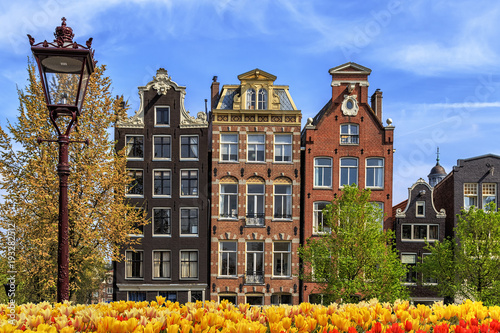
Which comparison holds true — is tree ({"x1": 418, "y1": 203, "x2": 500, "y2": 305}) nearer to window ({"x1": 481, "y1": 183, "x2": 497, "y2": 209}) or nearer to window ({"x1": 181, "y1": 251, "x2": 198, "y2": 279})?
window ({"x1": 481, "y1": 183, "x2": 497, "y2": 209})

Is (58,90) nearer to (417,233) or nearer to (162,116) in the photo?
(162,116)

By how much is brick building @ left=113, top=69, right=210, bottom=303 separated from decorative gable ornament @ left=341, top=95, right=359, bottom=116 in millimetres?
10051

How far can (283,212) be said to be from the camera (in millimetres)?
35812

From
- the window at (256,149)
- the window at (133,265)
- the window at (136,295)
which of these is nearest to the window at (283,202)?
the window at (256,149)

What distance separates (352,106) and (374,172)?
16.4 feet

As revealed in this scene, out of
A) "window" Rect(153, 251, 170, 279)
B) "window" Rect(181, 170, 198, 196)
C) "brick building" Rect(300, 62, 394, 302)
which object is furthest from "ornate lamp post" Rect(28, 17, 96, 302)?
"brick building" Rect(300, 62, 394, 302)

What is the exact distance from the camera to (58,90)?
373 inches

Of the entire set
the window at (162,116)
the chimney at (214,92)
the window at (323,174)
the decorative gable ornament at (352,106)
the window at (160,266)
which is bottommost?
the window at (160,266)

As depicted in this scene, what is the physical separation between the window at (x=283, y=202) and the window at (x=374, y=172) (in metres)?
5.65

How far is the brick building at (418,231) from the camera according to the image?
35.7m

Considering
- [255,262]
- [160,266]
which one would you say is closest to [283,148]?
[255,262]

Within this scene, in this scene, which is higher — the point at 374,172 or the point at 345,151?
the point at 345,151

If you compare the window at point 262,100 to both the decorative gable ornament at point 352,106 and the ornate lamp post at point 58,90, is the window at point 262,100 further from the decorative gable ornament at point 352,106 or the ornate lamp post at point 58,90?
the ornate lamp post at point 58,90

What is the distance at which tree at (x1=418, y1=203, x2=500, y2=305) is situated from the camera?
30875 mm
